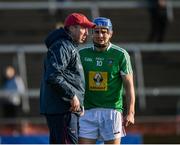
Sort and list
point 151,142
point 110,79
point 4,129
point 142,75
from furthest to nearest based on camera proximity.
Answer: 1. point 142,75
2. point 4,129
3. point 151,142
4. point 110,79

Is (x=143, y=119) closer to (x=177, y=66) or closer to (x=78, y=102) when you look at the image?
(x=177, y=66)

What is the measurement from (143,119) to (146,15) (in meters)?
3.53

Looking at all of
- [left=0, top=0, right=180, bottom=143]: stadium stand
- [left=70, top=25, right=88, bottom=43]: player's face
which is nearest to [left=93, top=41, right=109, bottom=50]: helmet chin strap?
[left=70, top=25, right=88, bottom=43]: player's face

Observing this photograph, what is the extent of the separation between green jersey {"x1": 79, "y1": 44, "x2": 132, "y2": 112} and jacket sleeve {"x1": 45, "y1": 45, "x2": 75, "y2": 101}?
93 cm

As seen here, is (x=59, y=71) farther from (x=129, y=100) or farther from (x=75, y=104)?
(x=129, y=100)

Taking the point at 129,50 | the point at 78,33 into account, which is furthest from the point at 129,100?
the point at 129,50

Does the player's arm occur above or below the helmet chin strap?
below

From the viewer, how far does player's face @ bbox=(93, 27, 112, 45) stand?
10727 millimetres

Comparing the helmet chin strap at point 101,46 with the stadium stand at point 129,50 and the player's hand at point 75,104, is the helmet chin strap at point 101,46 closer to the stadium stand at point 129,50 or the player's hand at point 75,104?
the player's hand at point 75,104

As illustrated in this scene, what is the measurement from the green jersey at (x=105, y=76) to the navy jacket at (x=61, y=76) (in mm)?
677

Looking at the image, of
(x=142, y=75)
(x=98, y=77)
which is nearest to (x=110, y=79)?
(x=98, y=77)

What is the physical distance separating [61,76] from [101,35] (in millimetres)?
1060

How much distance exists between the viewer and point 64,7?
20281 mm

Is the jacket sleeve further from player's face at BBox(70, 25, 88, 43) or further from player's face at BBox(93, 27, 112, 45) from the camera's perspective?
player's face at BBox(93, 27, 112, 45)
